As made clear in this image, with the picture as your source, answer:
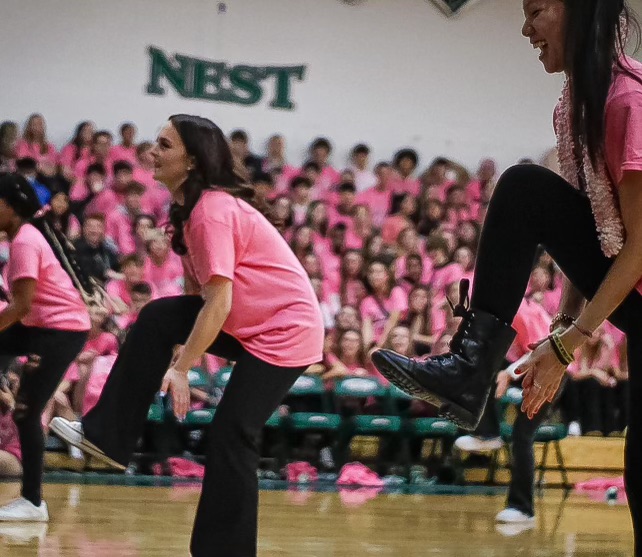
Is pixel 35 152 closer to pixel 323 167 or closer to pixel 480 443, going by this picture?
pixel 323 167

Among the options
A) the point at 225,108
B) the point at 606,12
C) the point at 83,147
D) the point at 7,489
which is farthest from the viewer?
the point at 225,108

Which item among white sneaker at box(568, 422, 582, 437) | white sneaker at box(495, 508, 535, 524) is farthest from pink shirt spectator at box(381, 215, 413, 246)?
white sneaker at box(495, 508, 535, 524)

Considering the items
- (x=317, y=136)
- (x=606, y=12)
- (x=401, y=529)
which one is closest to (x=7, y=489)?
(x=401, y=529)

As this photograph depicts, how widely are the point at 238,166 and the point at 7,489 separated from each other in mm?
3628

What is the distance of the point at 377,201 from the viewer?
11172 mm

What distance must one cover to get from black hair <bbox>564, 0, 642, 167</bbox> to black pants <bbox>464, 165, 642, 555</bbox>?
11 cm

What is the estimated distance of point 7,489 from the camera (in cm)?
665

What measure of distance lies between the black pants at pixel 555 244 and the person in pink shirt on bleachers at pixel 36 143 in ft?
26.7

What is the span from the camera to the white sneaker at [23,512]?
17.0 feet

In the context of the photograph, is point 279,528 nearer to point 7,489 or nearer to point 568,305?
point 7,489

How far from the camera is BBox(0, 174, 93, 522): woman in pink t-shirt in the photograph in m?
5.11

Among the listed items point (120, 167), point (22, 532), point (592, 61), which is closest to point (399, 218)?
point (120, 167)

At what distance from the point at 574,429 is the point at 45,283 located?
5.21m

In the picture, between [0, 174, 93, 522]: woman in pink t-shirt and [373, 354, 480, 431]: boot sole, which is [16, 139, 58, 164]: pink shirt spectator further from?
[373, 354, 480, 431]: boot sole
